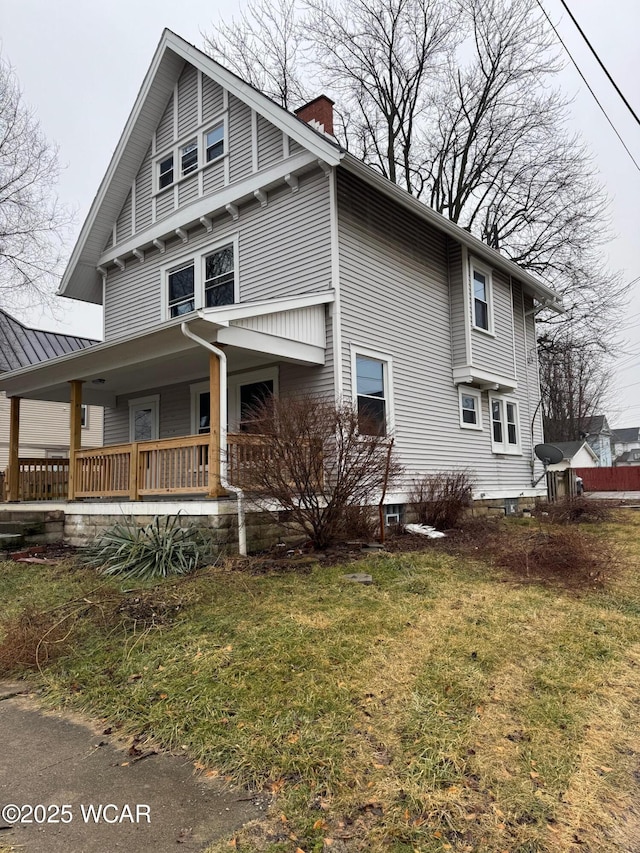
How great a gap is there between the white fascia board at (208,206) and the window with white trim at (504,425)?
7.52m

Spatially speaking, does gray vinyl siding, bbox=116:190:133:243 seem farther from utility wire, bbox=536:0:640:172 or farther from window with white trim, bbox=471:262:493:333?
utility wire, bbox=536:0:640:172

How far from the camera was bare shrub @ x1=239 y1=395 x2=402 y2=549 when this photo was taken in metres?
7.23

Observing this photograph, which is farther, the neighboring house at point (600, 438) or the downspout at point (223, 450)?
the neighboring house at point (600, 438)

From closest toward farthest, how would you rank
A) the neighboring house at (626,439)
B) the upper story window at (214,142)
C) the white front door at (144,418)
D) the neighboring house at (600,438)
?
1. the upper story window at (214,142)
2. the white front door at (144,418)
3. the neighboring house at (600,438)
4. the neighboring house at (626,439)

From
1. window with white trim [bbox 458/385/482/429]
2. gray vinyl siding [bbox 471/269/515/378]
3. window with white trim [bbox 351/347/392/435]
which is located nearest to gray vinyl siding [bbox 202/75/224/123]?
window with white trim [bbox 351/347/392/435]

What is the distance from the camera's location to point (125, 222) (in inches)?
543

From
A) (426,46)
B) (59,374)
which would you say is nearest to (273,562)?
(59,374)

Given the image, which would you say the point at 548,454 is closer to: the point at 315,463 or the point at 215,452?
the point at 315,463

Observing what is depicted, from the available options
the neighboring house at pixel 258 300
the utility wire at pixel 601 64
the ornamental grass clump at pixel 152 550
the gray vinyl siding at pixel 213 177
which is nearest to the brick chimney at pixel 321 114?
the neighboring house at pixel 258 300

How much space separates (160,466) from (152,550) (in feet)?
5.00

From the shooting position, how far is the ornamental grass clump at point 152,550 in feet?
22.8

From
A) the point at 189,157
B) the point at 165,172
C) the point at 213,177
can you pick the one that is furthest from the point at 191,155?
the point at 213,177

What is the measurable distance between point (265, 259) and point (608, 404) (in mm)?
39308

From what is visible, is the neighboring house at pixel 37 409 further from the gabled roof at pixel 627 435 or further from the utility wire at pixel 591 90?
the gabled roof at pixel 627 435
